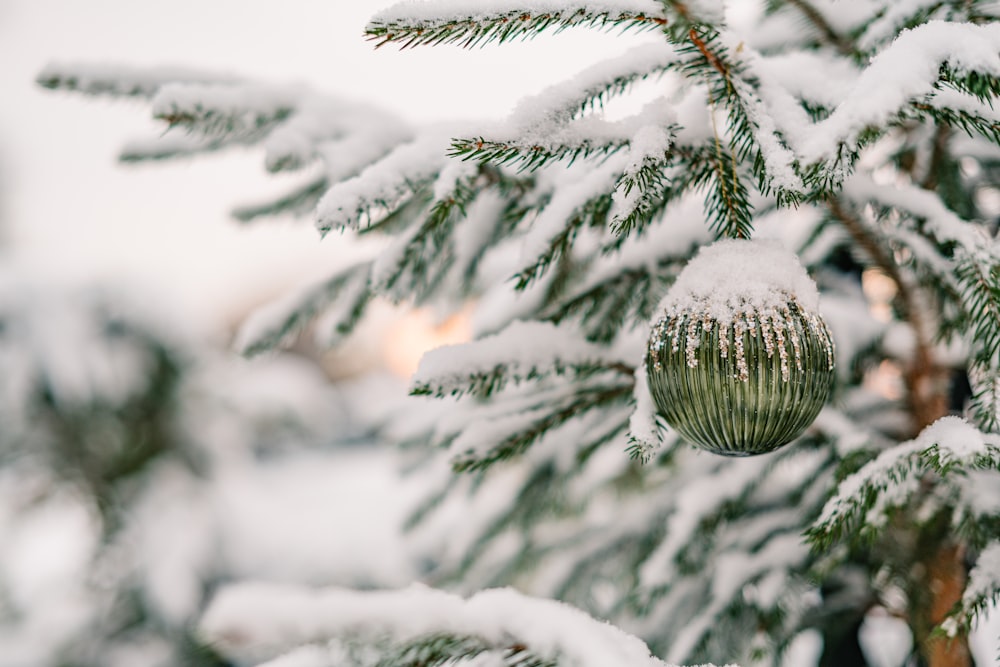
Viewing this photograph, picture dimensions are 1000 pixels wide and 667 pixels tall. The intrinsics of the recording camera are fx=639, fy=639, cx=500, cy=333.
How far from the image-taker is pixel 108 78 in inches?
30.9

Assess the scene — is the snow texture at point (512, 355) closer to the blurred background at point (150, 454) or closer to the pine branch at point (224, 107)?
the pine branch at point (224, 107)

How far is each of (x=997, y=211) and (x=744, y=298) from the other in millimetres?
896

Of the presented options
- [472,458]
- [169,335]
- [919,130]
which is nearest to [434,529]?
[169,335]

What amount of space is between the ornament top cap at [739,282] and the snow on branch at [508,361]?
162 millimetres

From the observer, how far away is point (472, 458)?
2.25 feet

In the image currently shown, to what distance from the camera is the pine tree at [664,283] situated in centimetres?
47

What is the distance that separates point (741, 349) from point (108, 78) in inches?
31.3

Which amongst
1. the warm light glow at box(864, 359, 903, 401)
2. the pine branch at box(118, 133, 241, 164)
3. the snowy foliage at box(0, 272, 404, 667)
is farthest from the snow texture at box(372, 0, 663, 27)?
the snowy foliage at box(0, 272, 404, 667)

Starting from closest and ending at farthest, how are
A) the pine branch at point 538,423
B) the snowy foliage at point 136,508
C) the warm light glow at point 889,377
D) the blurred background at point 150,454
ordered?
the pine branch at point 538,423 → the warm light glow at point 889,377 → the blurred background at point 150,454 → the snowy foliage at point 136,508

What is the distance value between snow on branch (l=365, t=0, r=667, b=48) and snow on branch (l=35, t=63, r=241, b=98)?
475 mm

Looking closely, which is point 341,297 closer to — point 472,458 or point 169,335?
point 472,458

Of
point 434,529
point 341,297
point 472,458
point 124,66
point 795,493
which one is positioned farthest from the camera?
point 434,529

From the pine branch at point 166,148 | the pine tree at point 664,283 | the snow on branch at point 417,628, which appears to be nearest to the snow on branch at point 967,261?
the pine tree at point 664,283

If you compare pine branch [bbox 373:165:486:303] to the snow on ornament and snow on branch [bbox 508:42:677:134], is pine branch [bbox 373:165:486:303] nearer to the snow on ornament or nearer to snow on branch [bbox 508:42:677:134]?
snow on branch [bbox 508:42:677:134]
